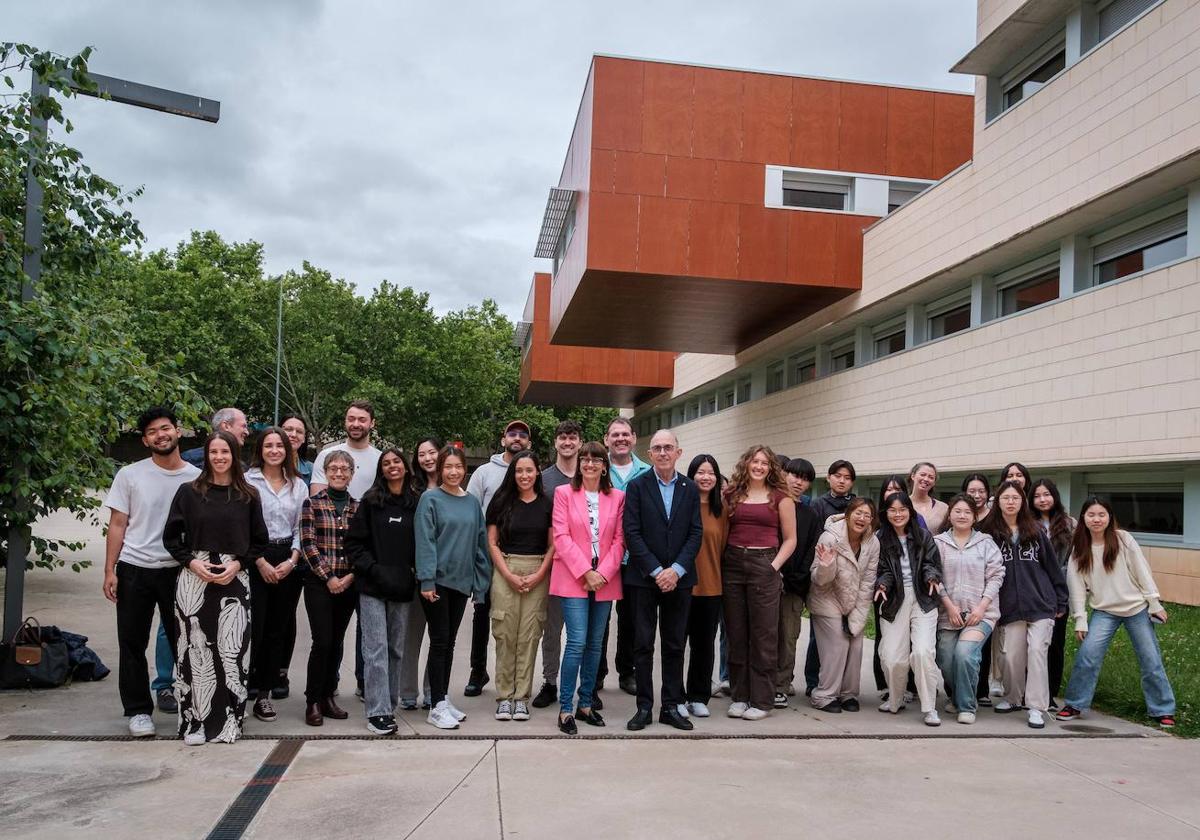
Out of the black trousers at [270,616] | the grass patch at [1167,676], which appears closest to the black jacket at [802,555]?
the grass patch at [1167,676]

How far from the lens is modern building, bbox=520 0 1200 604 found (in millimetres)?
11258

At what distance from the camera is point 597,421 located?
2633 inches

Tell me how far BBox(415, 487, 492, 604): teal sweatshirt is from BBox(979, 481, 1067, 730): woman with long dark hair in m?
3.86

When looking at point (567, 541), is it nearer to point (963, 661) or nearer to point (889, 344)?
point (963, 661)

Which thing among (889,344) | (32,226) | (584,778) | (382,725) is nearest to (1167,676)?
(584,778)

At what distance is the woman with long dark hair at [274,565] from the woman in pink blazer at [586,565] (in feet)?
5.84

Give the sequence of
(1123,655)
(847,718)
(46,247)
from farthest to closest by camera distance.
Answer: (1123,655) < (46,247) < (847,718)

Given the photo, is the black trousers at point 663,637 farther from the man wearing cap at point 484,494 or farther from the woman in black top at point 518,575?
the man wearing cap at point 484,494

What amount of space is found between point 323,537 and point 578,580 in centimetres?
170

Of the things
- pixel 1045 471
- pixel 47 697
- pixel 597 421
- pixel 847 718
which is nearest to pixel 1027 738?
pixel 847 718

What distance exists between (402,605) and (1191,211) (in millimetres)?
9835

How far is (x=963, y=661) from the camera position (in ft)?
22.9

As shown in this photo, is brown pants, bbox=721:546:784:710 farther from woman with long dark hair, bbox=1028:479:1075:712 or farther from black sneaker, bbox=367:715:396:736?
black sneaker, bbox=367:715:396:736

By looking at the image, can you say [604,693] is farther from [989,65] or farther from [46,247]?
[989,65]
